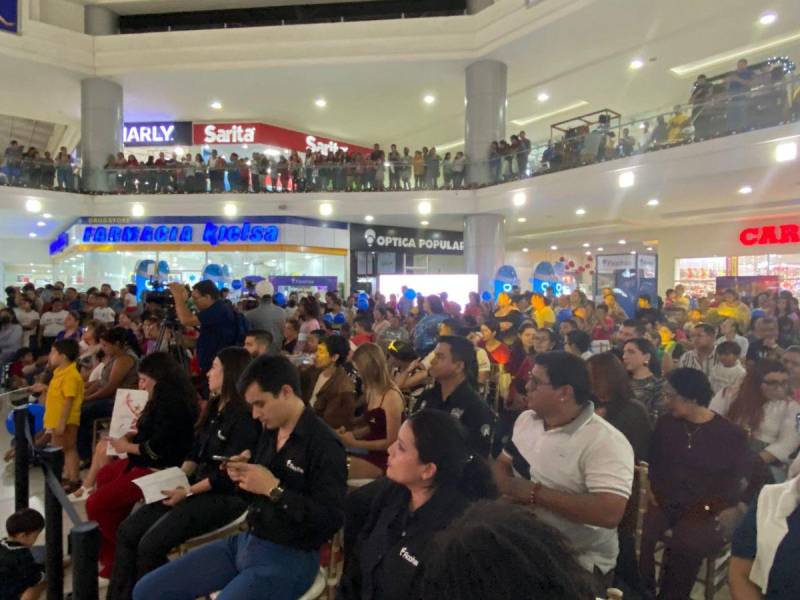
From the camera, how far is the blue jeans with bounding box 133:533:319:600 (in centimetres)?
225

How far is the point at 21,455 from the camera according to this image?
3.46m

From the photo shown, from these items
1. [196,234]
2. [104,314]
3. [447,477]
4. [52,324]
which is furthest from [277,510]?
[196,234]

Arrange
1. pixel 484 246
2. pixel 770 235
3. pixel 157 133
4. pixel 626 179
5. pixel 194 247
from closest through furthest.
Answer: pixel 626 179 → pixel 484 246 → pixel 770 235 → pixel 194 247 → pixel 157 133

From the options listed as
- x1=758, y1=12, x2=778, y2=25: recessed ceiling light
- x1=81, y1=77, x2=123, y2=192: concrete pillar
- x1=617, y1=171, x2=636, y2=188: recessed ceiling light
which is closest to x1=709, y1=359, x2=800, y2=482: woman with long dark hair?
x1=617, y1=171, x2=636, y2=188: recessed ceiling light

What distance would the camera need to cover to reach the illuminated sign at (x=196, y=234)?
57.5ft

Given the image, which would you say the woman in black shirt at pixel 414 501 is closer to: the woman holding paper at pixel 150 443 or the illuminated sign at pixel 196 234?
the woman holding paper at pixel 150 443

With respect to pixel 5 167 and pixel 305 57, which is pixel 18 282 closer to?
pixel 5 167

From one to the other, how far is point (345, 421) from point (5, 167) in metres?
15.7

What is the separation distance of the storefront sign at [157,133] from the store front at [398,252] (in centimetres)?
773

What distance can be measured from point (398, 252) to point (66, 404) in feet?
56.9

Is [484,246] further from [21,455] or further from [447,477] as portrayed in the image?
[447,477]

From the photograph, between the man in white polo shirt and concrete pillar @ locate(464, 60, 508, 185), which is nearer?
the man in white polo shirt

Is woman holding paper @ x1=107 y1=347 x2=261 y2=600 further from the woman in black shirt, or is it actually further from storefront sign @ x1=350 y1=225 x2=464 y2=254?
storefront sign @ x1=350 y1=225 x2=464 y2=254

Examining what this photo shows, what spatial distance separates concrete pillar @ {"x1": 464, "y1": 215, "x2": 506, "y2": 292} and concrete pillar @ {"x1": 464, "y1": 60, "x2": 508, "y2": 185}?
1.25 meters
